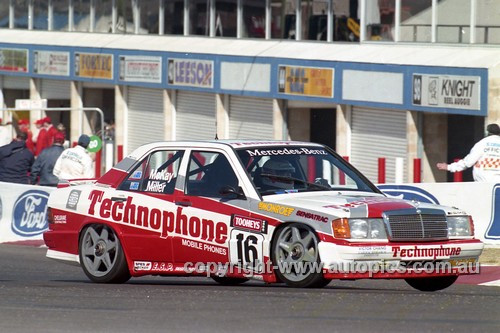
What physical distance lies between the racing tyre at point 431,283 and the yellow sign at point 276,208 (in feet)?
4.38

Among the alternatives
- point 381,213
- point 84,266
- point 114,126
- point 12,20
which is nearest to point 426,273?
point 381,213

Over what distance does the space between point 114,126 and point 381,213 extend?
28149mm

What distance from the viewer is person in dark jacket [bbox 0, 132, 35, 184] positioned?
22720 mm

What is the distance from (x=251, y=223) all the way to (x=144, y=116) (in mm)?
26410

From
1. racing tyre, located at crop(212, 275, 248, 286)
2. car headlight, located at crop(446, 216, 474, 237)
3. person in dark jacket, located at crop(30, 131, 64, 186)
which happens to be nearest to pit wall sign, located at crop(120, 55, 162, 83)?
person in dark jacket, located at crop(30, 131, 64, 186)

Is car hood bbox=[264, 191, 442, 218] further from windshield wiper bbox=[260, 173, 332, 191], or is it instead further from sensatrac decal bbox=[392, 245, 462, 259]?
sensatrac decal bbox=[392, 245, 462, 259]

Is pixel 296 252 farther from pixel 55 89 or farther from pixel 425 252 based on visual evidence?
pixel 55 89

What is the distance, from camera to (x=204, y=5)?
3584cm

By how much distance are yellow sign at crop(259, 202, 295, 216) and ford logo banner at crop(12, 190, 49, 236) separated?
32.3ft

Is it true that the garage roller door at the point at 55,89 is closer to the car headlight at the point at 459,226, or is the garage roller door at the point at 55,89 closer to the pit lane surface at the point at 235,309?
the pit lane surface at the point at 235,309

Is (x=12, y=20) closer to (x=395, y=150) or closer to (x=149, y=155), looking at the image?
(x=395, y=150)

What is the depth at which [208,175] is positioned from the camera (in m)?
12.0

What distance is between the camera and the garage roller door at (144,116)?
121 feet

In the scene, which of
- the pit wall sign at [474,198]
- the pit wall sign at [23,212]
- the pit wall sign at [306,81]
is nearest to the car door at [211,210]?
the pit wall sign at [474,198]
